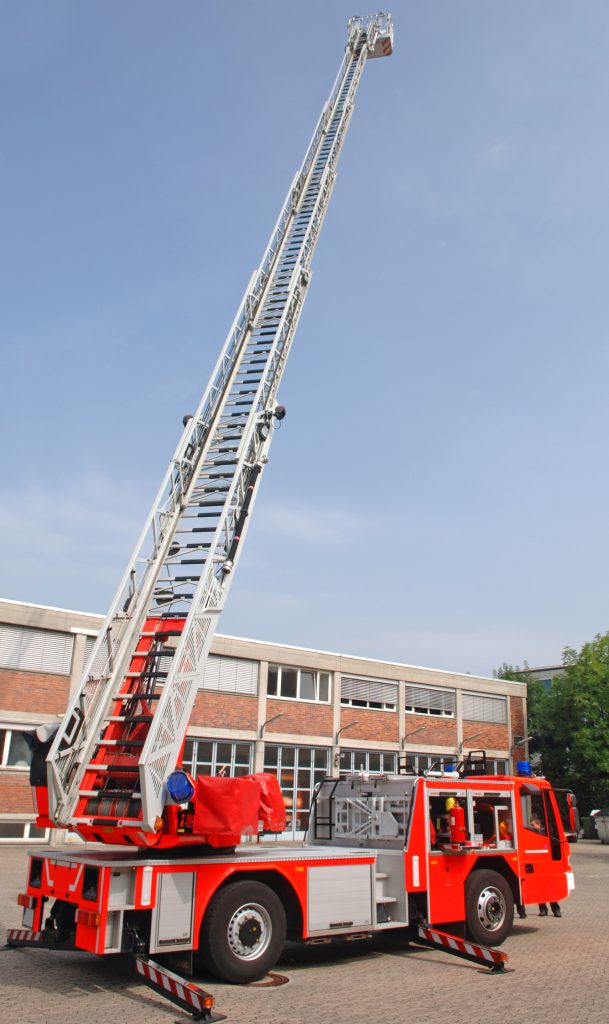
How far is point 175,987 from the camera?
23.2 feet

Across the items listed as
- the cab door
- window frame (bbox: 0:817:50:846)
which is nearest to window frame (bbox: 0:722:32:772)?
window frame (bbox: 0:817:50:846)

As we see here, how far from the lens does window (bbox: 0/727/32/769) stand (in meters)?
→ 23.4

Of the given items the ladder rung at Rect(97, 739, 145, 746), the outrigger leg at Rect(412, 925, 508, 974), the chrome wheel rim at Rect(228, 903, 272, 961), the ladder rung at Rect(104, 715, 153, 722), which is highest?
the ladder rung at Rect(104, 715, 153, 722)

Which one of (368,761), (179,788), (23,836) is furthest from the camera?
(368,761)

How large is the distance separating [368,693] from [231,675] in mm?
6807

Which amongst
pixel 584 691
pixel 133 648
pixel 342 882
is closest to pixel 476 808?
pixel 342 882

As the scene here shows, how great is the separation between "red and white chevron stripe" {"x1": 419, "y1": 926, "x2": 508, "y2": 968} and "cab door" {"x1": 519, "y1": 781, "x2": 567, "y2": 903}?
2.12m

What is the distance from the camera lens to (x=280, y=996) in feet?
25.3

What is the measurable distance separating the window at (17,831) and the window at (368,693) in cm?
1243

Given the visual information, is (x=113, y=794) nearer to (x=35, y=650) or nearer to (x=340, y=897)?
(x=340, y=897)

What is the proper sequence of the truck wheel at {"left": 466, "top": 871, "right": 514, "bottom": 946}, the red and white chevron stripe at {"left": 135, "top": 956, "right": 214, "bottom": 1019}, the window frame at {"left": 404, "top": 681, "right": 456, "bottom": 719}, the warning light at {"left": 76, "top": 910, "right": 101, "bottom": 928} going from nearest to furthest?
the red and white chevron stripe at {"left": 135, "top": 956, "right": 214, "bottom": 1019} < the warning light at {"left": 76, "top": 910, "right": 101, "bottom": 928} < the truck wheel at {"left": 466, "top": 871, "right": 514, "bottom": 946} < the window frame at {"left": 404, "top": 681, "right": 456, "bottom": 719}

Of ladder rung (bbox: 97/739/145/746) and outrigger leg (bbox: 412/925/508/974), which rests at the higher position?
ladder rung (bbox: 97/739/145/746)

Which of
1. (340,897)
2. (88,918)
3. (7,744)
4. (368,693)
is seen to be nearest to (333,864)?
(340,897)

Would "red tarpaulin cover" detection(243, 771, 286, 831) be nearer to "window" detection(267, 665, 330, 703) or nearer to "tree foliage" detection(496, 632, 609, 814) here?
"window" detection(267, 665, 330, 703)
